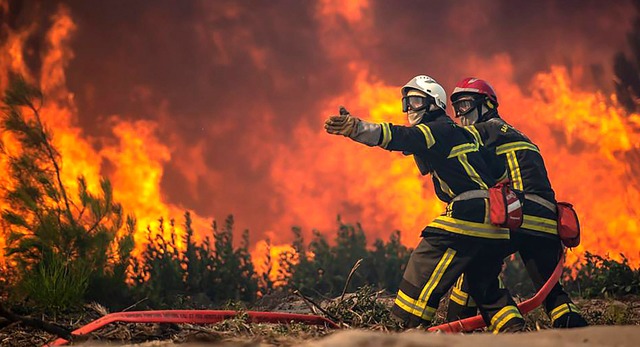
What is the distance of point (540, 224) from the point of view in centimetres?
587

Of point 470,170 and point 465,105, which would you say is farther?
point 465,105

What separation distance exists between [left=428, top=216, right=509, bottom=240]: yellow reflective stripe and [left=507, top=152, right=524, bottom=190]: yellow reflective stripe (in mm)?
614

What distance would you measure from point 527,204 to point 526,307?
80cm

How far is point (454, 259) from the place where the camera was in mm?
5496

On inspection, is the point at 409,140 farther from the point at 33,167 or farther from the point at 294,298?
the point at 33,167

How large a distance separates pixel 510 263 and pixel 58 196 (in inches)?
292

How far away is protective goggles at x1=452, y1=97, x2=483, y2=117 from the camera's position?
6504 millimetres

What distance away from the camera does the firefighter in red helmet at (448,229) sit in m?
5.45

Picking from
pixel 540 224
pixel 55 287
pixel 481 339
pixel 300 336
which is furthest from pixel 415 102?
pixel 55 287

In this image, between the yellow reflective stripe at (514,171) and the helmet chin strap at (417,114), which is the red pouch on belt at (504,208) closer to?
the yellow reflective stripe at (514,171)

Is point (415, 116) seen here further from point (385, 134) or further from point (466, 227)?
point (466, 227)

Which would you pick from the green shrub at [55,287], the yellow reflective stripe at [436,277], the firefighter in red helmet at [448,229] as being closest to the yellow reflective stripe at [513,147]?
the firefighter in red helmet at [448,229]

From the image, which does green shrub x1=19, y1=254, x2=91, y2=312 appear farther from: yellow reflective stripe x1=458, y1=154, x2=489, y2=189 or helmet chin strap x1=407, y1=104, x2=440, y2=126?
yellow reflective stripe x1=458, y1=154, x2=489, y2=189

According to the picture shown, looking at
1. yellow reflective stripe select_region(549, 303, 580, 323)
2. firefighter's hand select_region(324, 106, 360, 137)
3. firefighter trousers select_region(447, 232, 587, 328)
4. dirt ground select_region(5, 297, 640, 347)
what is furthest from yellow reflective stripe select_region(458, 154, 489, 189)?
dirt ground select_region(5, 297, 640, 347)
